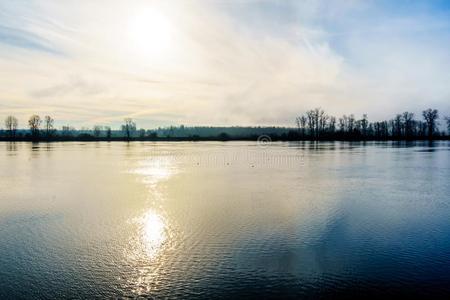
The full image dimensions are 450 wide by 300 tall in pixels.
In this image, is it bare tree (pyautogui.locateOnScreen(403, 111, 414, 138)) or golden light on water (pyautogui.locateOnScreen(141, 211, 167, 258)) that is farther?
bare tree (pyautogui.locateOnScreen(403, 111, 414, 138))

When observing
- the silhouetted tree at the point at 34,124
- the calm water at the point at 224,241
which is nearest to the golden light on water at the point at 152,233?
the calm water at the point at 224,241

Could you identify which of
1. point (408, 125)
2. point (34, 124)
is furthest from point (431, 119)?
point (34, 124)

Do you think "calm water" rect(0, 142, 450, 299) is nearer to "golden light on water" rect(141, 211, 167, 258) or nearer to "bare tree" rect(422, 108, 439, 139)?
"golden light on water" rect(141, 211, 167, 258)

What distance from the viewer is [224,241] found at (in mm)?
7672

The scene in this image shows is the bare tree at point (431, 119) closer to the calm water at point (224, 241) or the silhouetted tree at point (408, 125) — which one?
the silhouetted tree at point (408, 125)

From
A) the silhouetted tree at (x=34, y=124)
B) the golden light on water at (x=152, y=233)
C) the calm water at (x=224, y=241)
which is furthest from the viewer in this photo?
the silhouetted tree at (x=34, y=124)

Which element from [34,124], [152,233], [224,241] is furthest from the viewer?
[34,124]

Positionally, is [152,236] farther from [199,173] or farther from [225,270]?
[199,173]

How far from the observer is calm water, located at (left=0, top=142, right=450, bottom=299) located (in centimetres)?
559

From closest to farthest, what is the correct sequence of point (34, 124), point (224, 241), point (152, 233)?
point (224, 241)
point (152, 233)
point (34, 124)

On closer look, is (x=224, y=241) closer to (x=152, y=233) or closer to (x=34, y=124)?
(x=152, y=233)

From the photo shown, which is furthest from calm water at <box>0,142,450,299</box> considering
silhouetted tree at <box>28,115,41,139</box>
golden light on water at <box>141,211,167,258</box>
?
silhouetted tree at <box>28,115,41,139</box>

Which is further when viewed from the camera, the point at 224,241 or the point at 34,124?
the point at 34,124

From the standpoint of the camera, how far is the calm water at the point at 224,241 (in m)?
5.59
